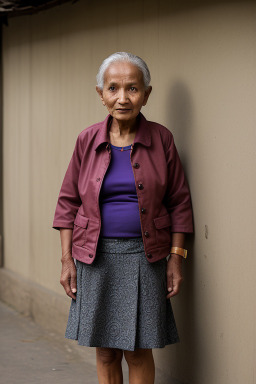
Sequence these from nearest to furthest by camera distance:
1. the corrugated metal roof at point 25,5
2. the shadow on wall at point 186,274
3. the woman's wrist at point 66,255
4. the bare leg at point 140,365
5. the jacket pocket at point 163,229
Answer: the jacket pocket at point 163,229, the bare leg at point 140,365, the woman's wrist at point 66,255, the shadow on wall at point 186,274, the corrugated metal roof at point 25,5

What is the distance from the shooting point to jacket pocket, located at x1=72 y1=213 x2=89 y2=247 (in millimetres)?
3768

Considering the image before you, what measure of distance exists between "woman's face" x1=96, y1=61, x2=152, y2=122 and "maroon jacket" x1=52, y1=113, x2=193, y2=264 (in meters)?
0.15

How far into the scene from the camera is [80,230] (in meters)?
3.80

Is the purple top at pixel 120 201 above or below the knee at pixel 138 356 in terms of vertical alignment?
above

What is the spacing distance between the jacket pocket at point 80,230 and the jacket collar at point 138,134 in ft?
1.26

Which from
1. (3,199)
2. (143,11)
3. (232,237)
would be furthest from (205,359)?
(3,199)

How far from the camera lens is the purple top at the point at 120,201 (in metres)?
3.68

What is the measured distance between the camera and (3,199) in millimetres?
7242

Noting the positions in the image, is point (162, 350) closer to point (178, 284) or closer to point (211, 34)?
point (178, 284)

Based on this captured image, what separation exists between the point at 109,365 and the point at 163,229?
0.81m

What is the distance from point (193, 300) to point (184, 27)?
1546mm

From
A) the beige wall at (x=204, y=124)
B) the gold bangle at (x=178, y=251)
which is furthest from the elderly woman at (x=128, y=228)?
the beige wall at (x=204, y=124)

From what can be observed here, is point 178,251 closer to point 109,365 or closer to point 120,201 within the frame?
point 120,201

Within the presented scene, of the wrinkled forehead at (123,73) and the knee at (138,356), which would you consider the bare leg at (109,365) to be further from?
the wrinkled forehead at (123,73)
